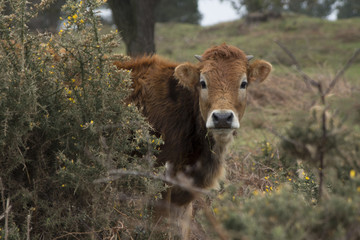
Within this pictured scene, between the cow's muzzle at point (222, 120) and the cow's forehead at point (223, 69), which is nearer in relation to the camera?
the cow's muzzle at point (222, 120)

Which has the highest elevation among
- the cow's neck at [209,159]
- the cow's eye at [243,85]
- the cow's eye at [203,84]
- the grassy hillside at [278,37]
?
the cow's eye at [203,84]

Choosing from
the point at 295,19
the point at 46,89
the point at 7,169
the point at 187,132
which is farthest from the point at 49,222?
the point at 295,19

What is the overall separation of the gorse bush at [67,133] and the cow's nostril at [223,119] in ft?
2.35

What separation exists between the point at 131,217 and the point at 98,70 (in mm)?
1456

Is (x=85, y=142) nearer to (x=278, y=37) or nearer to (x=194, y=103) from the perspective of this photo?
(x=194, y=103)

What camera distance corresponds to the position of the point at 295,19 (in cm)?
2577

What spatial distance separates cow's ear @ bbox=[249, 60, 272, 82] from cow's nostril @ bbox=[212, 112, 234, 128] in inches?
40.5

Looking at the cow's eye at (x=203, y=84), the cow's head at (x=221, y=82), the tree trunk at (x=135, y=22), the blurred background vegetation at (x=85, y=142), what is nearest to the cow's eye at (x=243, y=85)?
the cow's head at (x=221, y=82)

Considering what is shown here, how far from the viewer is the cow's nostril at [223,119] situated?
4293mm

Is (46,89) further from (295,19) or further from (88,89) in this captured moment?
(295,19)

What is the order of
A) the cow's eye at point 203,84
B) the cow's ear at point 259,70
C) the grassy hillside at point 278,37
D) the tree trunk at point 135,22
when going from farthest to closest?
the grassy hillside at point 278,37 < the tree trunk at point 135,22 < the cow's ear at point 259,70 < the cow's eye at point 203,84

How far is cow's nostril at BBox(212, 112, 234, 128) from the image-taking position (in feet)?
14.1

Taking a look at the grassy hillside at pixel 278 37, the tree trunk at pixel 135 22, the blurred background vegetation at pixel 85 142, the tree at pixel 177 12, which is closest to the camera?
the blurred background vegetation at pixel 85 142

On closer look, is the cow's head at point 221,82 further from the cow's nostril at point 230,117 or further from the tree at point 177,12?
the tree at point 177,12
